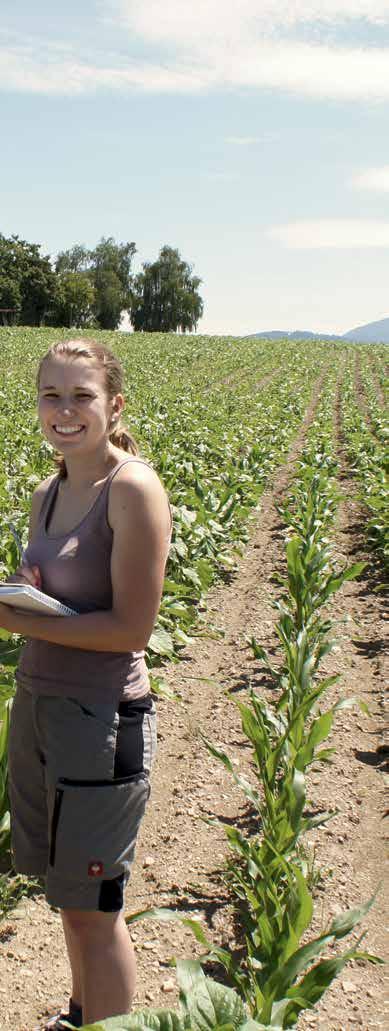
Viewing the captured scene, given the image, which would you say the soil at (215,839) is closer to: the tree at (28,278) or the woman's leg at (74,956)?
the woman's leg at (74,956)

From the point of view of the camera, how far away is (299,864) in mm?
2768

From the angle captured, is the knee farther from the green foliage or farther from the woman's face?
the woman's face

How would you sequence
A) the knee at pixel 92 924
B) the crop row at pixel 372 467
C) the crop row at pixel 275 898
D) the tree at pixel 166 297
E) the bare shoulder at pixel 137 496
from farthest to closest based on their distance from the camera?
1. the tree at pixel 166 297
2. the crop row at pixel 372 467
3. the knee at pixel 92 924
4. the bare shoulder at pixel 137 496
5. the crop row at pixel 275 898

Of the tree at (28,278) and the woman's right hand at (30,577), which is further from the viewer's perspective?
the tree at (28,278)

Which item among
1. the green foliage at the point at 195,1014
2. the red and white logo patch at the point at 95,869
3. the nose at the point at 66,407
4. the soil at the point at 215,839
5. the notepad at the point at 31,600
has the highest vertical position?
the nose at the point at 66,407

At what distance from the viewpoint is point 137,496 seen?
175 cm

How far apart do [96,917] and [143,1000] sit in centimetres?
91

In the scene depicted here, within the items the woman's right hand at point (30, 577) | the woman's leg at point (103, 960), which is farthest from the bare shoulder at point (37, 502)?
the woman's leg at point (103, 960)

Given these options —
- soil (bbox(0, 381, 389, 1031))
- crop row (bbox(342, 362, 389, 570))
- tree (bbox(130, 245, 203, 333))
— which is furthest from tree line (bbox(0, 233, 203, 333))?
soil (bbox(0, 381, 389, 1031))

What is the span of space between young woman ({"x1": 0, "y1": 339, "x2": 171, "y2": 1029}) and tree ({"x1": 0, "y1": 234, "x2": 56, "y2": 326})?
71.6 meters

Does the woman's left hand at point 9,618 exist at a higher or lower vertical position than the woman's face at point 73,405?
lower

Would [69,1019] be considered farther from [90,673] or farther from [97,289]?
[97,289]

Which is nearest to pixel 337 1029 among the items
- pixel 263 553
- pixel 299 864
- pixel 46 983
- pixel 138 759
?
pixel 299 864

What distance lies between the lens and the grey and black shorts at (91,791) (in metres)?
1.79
